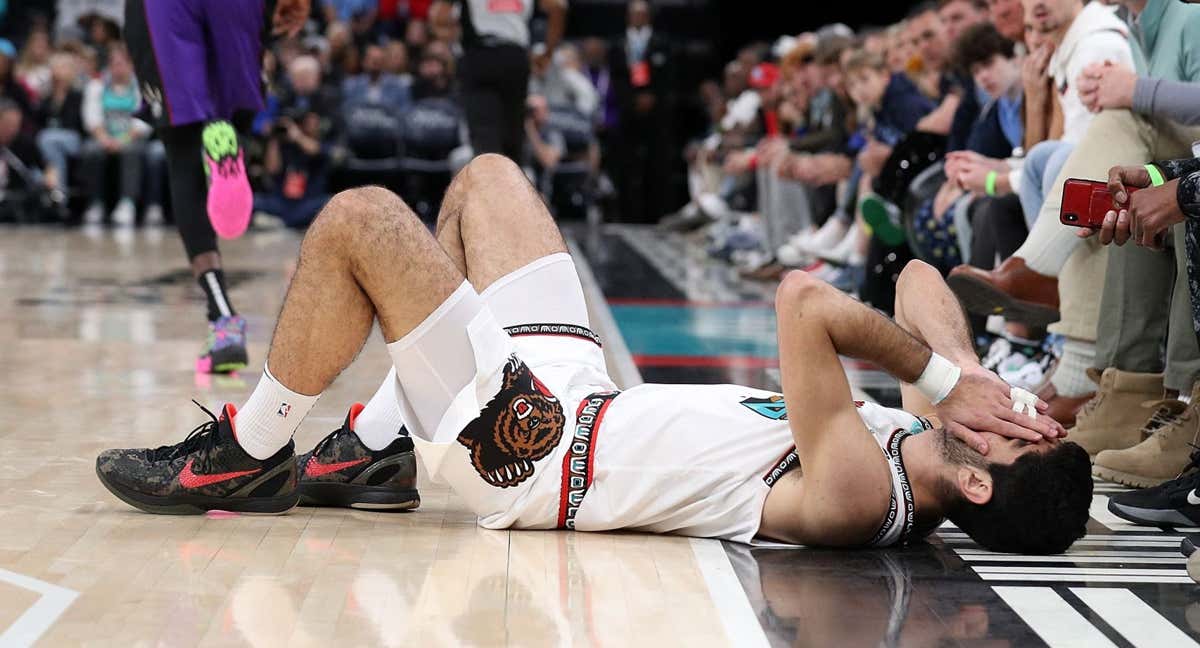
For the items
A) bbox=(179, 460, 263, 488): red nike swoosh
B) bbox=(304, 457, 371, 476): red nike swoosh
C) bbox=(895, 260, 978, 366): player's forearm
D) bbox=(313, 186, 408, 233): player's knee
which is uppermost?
bbox=(313, 186, 408, 233): player's knee

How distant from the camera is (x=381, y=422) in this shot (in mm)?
2881

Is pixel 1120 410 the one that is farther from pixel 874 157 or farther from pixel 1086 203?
pixel 874 157

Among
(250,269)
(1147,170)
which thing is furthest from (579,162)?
(1147,170)

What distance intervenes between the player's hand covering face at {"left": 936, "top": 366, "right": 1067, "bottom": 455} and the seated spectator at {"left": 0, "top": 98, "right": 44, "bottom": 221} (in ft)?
36.3

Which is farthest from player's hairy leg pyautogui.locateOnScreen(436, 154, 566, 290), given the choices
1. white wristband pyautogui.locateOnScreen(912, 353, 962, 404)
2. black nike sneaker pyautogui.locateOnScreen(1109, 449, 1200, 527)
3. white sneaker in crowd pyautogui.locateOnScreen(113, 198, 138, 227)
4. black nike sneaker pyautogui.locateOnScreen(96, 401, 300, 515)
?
white sneaker in crowd pyautogui.locateOnScreen(113, 198, 138, 227)

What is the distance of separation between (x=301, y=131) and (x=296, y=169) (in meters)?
0.30

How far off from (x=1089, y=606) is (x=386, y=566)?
1.05 meters

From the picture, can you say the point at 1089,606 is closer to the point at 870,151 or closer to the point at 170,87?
the point at 170,87

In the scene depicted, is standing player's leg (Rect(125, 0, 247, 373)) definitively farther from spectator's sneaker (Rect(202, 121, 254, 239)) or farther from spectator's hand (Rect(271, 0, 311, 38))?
spectator's hand (Rect(271, 0, 311, 38))

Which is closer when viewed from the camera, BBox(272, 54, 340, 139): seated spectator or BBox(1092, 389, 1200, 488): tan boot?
BBox(1092, 389, 1200, 488): tan boot

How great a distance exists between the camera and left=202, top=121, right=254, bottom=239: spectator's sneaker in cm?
446

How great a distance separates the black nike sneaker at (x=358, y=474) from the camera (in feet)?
9.46

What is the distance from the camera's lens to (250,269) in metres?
8.14

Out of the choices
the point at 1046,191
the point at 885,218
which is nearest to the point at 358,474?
the point at 1046,191
